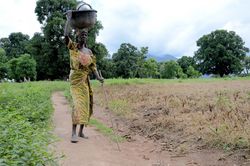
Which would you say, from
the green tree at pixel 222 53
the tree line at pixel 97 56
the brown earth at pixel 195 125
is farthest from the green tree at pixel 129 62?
the brown earth at pixel 195 125

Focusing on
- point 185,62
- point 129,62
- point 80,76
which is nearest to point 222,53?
point 129,62

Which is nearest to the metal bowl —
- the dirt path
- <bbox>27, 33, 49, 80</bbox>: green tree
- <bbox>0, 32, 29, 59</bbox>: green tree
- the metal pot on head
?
the metal pot on head

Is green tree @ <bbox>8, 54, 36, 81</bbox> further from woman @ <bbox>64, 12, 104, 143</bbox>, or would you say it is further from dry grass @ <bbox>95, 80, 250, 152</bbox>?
woman @ <bbox>64, 12, 104, 143</bbox>

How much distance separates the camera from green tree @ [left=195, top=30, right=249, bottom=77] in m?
67.1

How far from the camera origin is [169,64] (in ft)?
247

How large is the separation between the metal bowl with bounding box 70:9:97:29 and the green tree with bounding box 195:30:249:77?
2382 inches

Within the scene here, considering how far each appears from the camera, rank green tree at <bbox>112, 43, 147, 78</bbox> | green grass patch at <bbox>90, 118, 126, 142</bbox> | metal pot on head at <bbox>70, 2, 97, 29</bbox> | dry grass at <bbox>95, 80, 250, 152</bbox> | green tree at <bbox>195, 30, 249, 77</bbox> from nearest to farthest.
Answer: dry grass at <bbox>95, 80, 250, 152</bbox>
metal pot on head at <bbox>70, 2, 97, 29</bbox>
green grass patch at <bbox>90, 118, 126, 142</bbox>
green tree at <bbox>195, 30, 249, 77</bbox>
green tree at <bbox>112, 43, 147, 78</bbox>

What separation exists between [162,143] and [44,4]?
4359 centimetres

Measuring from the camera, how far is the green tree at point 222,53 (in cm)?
6706

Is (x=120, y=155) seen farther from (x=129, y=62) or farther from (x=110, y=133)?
(x=129, y=62)

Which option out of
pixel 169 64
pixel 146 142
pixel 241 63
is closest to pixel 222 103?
pixel 146 142

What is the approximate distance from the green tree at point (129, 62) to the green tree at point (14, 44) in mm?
17565

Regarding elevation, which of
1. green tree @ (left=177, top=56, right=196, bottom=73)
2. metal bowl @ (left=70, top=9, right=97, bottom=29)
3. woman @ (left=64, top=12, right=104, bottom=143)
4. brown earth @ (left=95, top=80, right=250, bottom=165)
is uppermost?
green tree @ (left=177, top=56, right=196, bottom=73)

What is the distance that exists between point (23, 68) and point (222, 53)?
3406 centimetres
